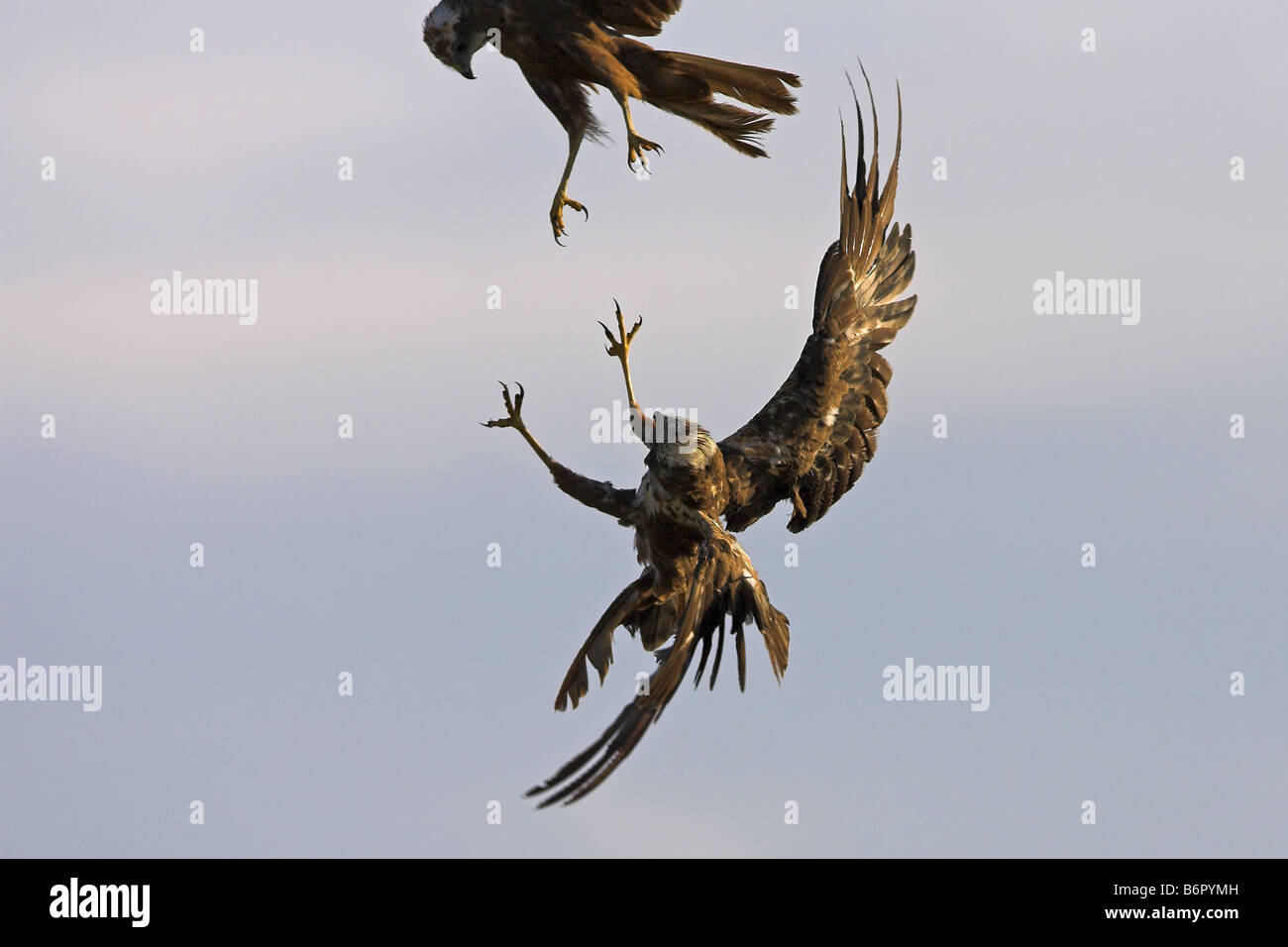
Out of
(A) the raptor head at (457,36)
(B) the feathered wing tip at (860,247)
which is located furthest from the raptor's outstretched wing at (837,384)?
(A) the raptor head at (457,36)

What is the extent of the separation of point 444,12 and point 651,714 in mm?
3987

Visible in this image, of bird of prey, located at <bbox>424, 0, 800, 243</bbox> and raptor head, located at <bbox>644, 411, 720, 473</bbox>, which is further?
raptor head, located at <bbox>644, 411, 720, 473</bbox>

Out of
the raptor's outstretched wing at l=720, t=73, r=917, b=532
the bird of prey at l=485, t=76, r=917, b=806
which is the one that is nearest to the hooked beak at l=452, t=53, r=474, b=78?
the bird of prey at l=485, t=76, r=917, b=806

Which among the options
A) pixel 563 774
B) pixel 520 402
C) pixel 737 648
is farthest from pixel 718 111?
pixel 563 774

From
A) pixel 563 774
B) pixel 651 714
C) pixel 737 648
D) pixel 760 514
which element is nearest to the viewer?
pixel 563 774

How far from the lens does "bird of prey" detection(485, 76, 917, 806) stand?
44.5ft

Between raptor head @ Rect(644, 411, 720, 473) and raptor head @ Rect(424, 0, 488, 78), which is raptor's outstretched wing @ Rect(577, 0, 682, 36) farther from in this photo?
raptor head @ Rect(644, 411, 720, 473)

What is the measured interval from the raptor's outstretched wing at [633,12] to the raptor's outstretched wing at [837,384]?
2.23m

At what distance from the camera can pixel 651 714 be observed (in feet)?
41.8

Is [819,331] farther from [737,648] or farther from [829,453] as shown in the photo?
[737,648]

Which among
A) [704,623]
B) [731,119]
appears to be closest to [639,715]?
[704,623]

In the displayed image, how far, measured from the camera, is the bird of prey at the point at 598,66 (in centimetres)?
1313

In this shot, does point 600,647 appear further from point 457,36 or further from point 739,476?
point 457,36

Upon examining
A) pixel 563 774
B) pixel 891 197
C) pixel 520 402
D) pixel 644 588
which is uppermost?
pixel 891 197
